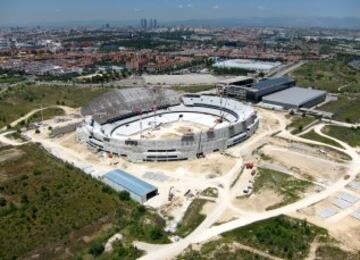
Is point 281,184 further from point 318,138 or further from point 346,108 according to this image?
point 346,108

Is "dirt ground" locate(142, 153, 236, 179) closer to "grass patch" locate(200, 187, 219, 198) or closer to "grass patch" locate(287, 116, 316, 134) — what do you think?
"grass patch" locate(200, 187, 219, 198)

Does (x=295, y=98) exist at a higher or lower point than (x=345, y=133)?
higher

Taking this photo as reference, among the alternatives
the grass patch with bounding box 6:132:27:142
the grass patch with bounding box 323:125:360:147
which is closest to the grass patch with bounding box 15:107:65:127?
the grass patch with bounding box 6:132:27:142

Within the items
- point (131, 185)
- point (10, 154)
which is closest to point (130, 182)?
point (131, 185)

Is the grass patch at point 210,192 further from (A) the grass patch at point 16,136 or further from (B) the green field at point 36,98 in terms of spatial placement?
(B) the green field at point 36,98

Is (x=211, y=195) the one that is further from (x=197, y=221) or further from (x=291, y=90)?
(x=291, y=90)

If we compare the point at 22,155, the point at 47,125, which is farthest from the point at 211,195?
the point at 47,125
